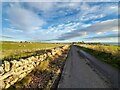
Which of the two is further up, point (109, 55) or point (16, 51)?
point (16, 51)

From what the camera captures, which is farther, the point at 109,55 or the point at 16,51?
the point at 16,51

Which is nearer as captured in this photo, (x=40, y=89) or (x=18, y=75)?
(x=40, y=89)

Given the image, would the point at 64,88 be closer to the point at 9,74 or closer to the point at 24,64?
the point at 9,74

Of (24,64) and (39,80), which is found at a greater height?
(24,64)

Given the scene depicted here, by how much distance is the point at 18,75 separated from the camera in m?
10.1

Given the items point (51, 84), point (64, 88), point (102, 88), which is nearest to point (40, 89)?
point (51, 84)

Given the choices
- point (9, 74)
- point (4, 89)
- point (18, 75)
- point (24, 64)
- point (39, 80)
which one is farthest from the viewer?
point (24, 64)

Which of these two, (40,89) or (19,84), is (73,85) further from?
(19,84)

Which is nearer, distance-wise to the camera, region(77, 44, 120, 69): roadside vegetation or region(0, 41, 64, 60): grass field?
region(77, 44, 120, 69): roadside vegetation

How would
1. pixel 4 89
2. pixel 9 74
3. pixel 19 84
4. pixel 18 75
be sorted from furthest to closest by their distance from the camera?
pixel 18 75, pixel 19 84, pixel 9 74, pixel 4 89

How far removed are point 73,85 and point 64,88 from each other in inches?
31.5

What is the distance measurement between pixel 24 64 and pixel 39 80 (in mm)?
1876

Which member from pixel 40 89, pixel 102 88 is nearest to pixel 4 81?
pixel 40 89

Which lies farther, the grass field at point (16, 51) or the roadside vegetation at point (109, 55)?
the grass field at point (16, 51)
